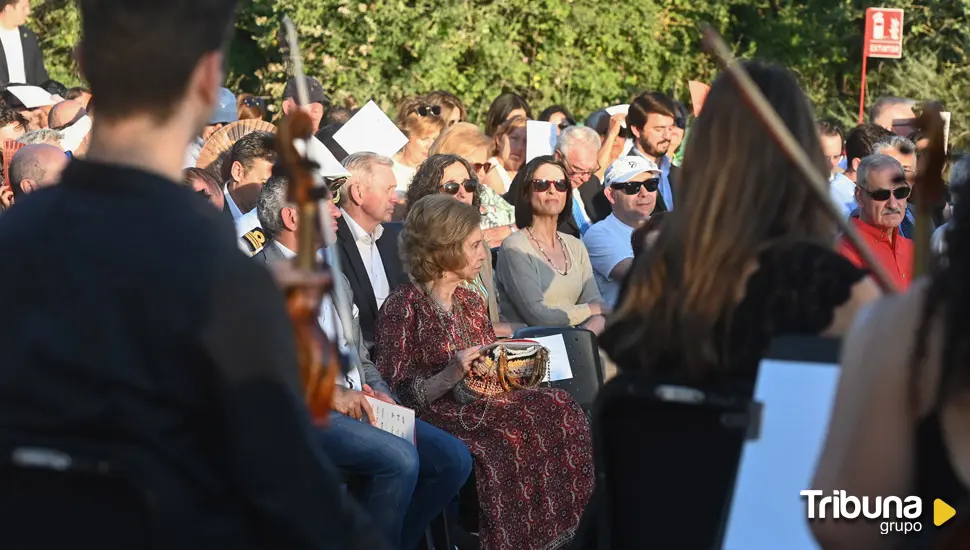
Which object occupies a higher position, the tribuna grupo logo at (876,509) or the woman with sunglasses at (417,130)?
the tribuna grupo logo at (876,509)

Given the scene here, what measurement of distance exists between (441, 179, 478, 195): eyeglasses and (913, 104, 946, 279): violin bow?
16.7 feet

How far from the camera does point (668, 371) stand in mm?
2756

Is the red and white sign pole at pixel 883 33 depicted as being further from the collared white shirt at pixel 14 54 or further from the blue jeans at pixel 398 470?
the blue jeans at pixel 398 470

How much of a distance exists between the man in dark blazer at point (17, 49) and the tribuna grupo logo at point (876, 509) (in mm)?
10190

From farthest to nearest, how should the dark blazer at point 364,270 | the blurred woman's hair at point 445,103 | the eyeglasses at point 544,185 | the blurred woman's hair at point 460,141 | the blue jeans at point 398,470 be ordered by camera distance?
the blurred woman's hair at point 445,103, the blurred woman's hair at point 460,141, the eyeglasses at point 544,185, the dark blazer at point 364,270, the blue jeans at point 398,470

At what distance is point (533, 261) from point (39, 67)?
20.9 ft

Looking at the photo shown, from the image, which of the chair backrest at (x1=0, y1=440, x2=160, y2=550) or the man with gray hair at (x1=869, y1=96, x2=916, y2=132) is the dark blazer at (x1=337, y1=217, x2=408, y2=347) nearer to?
the chair backrest at (x1=0, y1=440, x2=160, y2=550)

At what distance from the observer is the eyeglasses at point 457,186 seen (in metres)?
7.41

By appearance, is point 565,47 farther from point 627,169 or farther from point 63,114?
point 627,169

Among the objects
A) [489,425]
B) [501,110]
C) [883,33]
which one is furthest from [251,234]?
[883,33]

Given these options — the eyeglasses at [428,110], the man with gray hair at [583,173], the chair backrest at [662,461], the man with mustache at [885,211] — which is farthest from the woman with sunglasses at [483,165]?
the chair backrest at [662,461]

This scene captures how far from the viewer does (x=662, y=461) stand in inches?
108

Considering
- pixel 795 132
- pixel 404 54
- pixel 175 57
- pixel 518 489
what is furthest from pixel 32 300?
pixel 404 54

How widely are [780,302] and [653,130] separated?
6.56m
